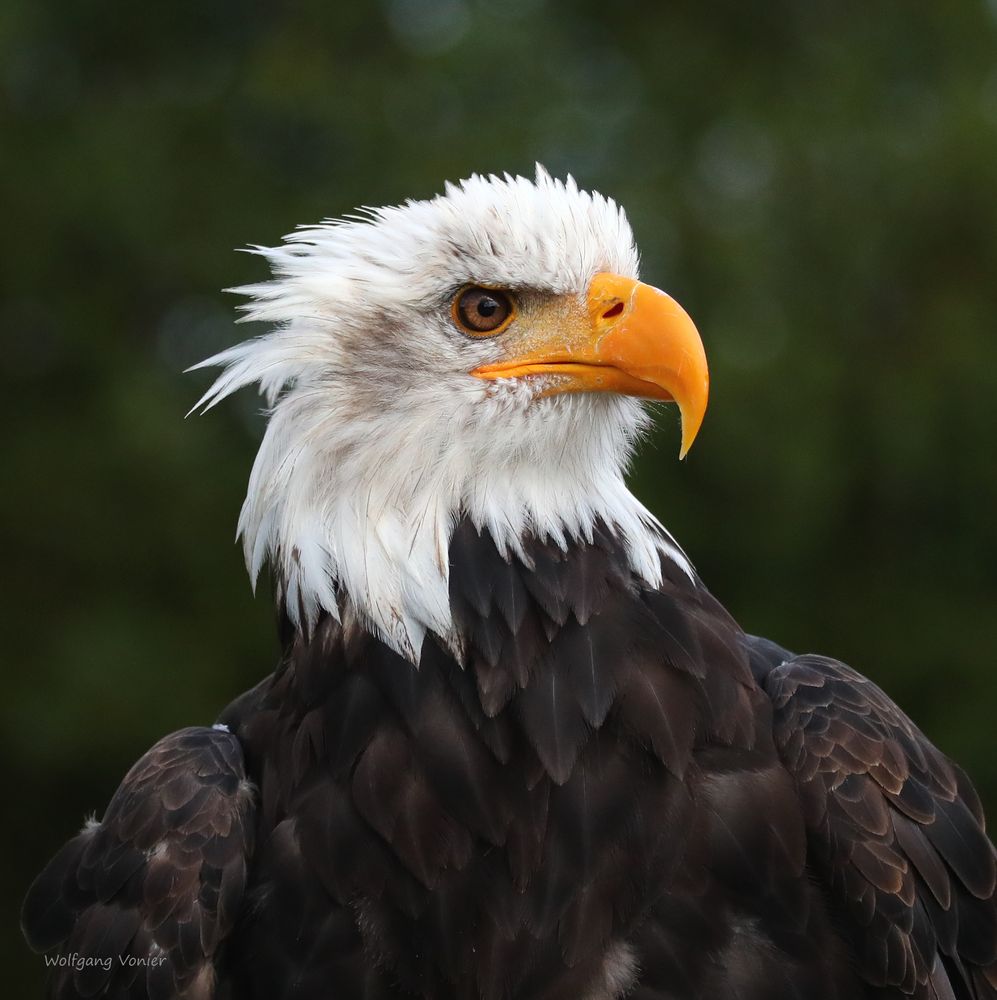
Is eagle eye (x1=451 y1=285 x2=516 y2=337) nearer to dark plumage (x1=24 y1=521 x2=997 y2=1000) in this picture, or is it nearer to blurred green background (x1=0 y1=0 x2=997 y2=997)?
dark plumage (x1=24 y1=521 x2=997 y2=1000)

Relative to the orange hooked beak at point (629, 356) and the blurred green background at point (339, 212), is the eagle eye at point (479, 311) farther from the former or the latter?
the blurred green background at point (339, 212)

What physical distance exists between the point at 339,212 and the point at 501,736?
5838mm

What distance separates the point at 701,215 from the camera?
9836 mm

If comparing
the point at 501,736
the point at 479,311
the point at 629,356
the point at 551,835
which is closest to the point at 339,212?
the point at 479,311

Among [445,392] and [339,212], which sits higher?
[339,212]

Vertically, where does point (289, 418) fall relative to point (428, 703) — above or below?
above

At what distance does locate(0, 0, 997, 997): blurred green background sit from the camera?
935cm

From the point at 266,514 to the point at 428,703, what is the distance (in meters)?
0.73

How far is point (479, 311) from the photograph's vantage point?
165 inches

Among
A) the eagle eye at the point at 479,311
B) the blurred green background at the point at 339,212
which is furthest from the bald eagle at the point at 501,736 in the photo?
the blurred green background at the point at 339,212

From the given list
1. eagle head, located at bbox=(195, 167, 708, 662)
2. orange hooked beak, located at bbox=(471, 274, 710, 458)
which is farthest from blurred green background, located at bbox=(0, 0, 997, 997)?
orange hooked beak, located at bbox=(471, 274, 710, 458)

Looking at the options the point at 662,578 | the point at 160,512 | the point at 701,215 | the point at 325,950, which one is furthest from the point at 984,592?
the point at 325,950

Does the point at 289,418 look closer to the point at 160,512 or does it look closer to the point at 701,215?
the point at 160,512

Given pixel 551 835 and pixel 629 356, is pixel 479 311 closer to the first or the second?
pixel 629 356
